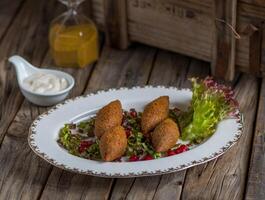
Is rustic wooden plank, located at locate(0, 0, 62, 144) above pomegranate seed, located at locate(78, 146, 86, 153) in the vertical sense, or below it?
below

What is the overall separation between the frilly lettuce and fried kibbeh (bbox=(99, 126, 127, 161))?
130mm

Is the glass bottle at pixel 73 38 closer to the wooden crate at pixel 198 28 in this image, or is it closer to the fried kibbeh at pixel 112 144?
the wooden crate at pixel 198 28

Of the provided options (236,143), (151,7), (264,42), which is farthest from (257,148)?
(151,7)

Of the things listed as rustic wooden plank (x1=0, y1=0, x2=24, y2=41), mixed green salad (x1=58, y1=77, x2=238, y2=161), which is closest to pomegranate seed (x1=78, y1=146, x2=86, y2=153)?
mixed green salad (x1=58, y1=77, x2=238, y2=161)

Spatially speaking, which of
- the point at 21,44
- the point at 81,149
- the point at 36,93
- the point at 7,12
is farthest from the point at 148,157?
the point at 7,12

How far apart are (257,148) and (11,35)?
76 centimetres

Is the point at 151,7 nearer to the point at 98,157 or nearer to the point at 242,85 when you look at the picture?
the point at 242,85

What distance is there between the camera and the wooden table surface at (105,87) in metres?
1.59

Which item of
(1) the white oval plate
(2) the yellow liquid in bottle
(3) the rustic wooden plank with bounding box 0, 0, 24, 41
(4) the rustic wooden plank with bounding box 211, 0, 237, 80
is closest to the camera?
(1) the white oval plate

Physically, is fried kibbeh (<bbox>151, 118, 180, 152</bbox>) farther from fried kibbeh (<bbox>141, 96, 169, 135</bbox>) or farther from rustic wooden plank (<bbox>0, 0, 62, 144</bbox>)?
rustic wooden plank (<bbox>0, 0, 62, 144</bbox>)

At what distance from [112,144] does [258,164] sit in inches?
11.3

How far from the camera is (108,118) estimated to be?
165cm

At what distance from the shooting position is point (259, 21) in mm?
1781

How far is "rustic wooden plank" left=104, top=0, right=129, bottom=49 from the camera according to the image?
1992 mm
